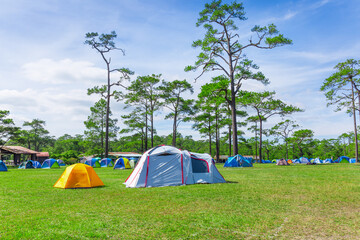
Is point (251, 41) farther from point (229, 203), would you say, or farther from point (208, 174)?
point (229, 203)

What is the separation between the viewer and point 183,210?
6355mm

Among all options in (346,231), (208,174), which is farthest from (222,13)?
(346,231)

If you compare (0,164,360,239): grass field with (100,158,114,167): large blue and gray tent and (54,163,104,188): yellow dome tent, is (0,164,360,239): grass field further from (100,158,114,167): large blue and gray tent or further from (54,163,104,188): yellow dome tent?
(100,158,114,167): large blue and gray tent

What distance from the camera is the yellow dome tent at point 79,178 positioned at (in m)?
10.7

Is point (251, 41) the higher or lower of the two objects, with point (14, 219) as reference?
higher

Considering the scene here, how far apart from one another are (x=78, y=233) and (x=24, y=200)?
4549 mm

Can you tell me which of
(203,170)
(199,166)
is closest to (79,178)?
(199,166)

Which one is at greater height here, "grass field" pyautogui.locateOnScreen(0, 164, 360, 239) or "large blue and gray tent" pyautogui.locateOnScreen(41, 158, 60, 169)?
"grass field" pyautogui.locateOnScreen(0, 164, 360, 239)

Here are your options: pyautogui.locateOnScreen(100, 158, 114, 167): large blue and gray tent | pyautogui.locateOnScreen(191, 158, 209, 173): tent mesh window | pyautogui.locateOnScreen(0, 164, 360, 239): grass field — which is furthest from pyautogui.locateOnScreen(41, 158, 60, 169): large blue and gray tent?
pyautogui.locateOnScreen(191, 158, 209, 173): tent mesh window

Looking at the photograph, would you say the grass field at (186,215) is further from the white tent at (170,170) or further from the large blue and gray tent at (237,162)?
the large blue and gray tent at (237,162)

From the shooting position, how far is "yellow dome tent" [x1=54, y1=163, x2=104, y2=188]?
1069cm

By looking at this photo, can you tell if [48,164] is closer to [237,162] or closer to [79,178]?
[237,162]

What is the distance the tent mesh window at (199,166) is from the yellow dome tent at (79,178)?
427cm

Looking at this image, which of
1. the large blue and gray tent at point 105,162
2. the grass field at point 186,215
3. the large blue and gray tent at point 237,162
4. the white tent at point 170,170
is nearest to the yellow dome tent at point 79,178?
the white tent at point 170,170
